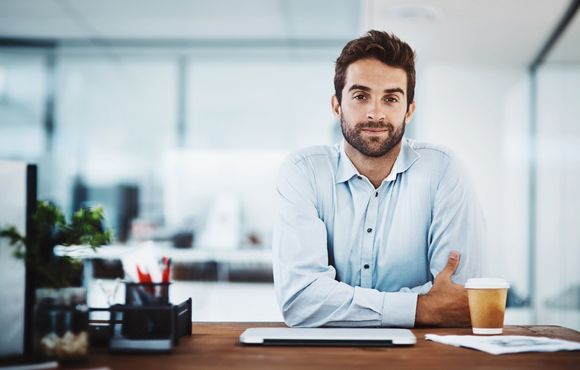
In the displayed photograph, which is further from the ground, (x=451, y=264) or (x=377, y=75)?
(x=377, y=75)

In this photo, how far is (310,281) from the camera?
195cm

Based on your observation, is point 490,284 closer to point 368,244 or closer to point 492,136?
point 368,244

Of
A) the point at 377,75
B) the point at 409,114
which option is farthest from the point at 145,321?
the point at 409,114

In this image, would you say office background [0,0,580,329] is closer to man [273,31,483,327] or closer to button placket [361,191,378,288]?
man [273,31,483,327]

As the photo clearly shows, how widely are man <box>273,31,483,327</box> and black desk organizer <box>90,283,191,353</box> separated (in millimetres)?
637

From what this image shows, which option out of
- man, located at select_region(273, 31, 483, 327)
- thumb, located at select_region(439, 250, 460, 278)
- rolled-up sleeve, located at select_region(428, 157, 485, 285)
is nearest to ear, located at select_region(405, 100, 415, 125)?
man, located at select_region(273, 31, 483, 327)

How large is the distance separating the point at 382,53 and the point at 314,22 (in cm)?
464

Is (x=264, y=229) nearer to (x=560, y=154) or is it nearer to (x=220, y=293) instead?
(x=220, y=293)

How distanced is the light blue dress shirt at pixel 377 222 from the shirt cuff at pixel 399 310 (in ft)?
0.64

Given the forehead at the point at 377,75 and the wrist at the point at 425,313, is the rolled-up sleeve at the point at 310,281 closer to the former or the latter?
the wrist at the point at 425,313

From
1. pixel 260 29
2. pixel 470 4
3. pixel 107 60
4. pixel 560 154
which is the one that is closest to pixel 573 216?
pixel 560 154

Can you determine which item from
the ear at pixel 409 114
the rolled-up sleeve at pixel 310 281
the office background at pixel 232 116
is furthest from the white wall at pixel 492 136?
the rolled-up sleeve at pixel 310 281

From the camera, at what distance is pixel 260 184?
7.98 meters

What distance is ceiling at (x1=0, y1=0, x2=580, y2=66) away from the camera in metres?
5.40
